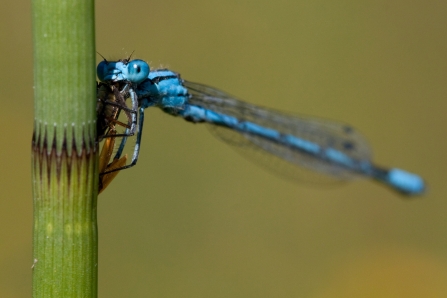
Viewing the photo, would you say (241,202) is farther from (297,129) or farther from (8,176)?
(8,176)

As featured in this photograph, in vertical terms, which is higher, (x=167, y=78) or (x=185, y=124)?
(x=185, y=124)

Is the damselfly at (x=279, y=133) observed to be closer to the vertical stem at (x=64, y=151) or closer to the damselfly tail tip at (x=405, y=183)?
the damselfly tail tip at (x=405, y=183)

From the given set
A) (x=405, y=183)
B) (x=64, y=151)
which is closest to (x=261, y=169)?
(x=405, y=183)

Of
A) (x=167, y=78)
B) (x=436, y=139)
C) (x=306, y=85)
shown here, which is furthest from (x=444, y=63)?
(x=167, y=78)

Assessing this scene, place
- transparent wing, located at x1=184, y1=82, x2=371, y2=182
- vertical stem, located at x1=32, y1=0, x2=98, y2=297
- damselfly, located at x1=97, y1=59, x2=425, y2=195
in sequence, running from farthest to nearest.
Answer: transparent wing, located at x1=184, y1=82, x2=371, y2=182, damselfly, located at x1=97, y1=59, x2=425, y2=195, vertical stem, located at x1=32, y1=0, x2=98, y2=297

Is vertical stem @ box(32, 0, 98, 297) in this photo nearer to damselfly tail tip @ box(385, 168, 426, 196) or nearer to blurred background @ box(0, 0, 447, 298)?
damselfly tail tip @ box(385, 168, 426, 196)

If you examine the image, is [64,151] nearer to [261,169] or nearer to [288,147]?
[288,147]

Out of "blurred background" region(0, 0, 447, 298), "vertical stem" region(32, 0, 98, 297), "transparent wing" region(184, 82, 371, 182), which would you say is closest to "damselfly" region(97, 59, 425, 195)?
"transparent wing" region(184, 82, 371, 182)

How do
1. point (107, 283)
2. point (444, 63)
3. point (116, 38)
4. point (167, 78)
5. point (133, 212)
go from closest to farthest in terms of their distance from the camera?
point (167, 78) → point (107, 283) → point (133, 212) → point (116, 38) → point (444, 63)
